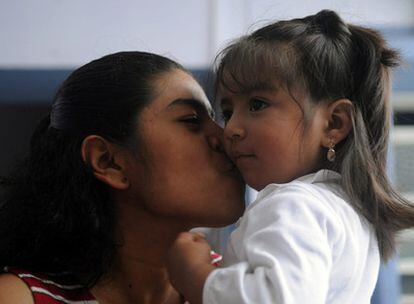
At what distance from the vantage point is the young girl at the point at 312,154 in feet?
3.60

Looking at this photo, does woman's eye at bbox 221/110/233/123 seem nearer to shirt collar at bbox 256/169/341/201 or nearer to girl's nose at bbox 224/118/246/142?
girl's nose at bbox 224/118/246/142

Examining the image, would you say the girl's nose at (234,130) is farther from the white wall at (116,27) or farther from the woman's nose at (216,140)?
the white wall at (116,27)

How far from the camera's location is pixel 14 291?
1.32 metres

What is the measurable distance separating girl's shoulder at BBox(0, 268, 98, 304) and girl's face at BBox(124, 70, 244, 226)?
0.21 metres

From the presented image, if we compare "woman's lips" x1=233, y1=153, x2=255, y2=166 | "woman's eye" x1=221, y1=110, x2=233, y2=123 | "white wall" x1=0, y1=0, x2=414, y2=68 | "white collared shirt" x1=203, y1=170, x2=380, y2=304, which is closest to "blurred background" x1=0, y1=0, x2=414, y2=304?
"white wall" x1=0, y1=0, x2=414, y2=68

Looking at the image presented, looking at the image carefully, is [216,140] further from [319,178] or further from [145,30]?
[145,30]

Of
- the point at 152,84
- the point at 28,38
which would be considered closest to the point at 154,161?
the point at 152,84

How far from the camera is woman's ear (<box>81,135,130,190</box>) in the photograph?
151 centimetres

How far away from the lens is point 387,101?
1364 mm

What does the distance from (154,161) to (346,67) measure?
42cm

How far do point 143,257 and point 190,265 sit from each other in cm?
45

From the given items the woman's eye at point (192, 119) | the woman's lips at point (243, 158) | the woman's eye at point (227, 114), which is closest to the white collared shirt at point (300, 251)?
the woman's lips at point (243, 158)

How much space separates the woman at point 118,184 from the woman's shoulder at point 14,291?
0.06 metres

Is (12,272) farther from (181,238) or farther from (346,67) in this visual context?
(346,67)
